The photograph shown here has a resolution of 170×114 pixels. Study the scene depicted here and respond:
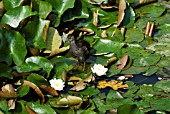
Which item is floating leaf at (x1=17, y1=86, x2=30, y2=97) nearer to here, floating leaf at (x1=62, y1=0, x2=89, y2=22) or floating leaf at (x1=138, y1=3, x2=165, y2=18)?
floating leaf at (x1=62, y1=0, x2=89, y2=22)

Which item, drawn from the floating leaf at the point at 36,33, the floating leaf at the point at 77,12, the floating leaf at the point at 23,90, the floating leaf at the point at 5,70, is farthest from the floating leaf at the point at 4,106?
the floating leaf at the point at 77,12

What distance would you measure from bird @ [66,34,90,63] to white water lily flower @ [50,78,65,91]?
368 mm

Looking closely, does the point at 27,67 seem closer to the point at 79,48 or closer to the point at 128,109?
the point at 79,48

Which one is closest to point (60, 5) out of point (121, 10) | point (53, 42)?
point (53, 42)

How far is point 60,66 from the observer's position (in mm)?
3387

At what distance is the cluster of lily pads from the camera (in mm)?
3059

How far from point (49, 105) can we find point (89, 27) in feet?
3.80

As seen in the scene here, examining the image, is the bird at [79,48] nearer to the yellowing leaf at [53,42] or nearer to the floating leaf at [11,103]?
the yellowing leaf at [53,42]

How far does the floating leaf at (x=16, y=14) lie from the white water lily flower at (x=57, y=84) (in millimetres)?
573

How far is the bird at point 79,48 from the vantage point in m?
3.58

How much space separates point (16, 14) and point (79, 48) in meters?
0.55

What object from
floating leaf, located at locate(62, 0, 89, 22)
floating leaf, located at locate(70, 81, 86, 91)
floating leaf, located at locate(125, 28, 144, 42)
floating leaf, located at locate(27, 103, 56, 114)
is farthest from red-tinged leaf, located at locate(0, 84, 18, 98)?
floating leaf, located at locate(125, 28, 144, 42)

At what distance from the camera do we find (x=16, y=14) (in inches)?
139

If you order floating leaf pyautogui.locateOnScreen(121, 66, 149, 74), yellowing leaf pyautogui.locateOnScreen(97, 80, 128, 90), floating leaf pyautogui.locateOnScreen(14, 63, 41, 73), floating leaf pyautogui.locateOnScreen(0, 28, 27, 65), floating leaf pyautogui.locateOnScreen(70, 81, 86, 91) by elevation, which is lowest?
yellowing leaf pyautogui.locateOnScreen(97, 80, 128, 90)
